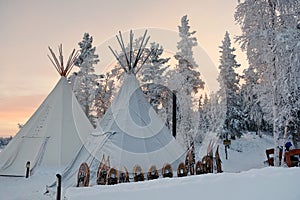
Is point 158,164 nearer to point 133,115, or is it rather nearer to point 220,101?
point 133,115

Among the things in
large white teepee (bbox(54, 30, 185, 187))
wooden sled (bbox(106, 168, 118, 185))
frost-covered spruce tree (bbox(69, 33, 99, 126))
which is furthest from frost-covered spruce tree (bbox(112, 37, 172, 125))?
wooden sled (bbox(106, 168, 118, 185))

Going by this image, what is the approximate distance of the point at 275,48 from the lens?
8352mm

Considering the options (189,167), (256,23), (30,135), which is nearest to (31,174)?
(30,135)

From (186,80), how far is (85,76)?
6.72 meters

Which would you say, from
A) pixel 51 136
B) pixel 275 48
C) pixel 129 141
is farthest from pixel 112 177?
pixel 275 48

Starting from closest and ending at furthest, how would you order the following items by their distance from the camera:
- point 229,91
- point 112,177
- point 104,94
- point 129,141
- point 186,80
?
point 112,177 → point 129,141 → point 186,80 → point 229,91 → point 104,94

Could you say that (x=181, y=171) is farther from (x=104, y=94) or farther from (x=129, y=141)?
(x=104, y=94)

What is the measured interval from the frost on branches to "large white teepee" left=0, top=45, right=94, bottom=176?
20.9ft

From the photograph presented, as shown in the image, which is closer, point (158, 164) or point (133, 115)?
point (158, 164)

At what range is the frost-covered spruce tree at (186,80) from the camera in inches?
663

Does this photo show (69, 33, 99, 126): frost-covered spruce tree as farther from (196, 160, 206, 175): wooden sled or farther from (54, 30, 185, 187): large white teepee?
(196, 160, 206, 175): wooden sled

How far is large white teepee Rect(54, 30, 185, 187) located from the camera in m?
7.42

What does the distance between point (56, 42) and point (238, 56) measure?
1497 centimetres

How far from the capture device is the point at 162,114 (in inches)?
715
